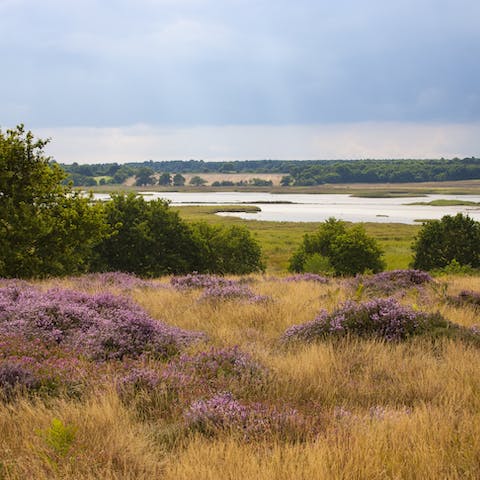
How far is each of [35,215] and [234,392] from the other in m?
17.9

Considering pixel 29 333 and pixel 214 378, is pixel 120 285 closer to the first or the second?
pixel 29 333

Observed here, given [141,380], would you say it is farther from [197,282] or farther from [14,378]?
[197,282]

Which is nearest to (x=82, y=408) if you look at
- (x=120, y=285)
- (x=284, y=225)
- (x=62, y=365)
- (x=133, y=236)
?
(x=62, y=365)

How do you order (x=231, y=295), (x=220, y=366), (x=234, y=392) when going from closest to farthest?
1. (x=234, y=392)
2. (x=220, y=366)
3. (x=231, y=295)

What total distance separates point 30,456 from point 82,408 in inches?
39.5

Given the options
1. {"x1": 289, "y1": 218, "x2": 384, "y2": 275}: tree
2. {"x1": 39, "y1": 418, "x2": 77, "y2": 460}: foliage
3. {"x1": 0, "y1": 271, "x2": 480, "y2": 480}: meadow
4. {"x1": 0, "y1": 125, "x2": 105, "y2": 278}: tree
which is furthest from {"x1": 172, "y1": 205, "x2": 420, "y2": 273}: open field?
{"x1": 39, "y1": 418, "x2": 77, "y2": 460}: foliage

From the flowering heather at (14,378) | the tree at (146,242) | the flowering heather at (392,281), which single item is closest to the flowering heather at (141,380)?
the flowering heather at (14,378)

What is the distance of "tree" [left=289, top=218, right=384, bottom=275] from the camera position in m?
48.8

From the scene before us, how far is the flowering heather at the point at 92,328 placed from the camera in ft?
25.1

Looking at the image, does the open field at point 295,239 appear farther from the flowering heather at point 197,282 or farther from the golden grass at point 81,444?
the golden grass at point 81,444

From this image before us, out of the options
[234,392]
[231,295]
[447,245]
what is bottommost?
[447,245]

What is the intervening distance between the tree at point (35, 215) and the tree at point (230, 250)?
21.6 meters

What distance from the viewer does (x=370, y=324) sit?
902cm

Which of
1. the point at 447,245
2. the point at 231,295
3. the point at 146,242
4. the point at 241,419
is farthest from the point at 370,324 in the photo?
the point at 447,245
